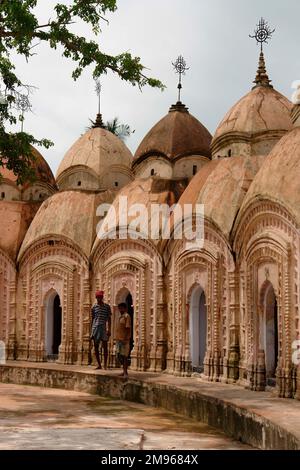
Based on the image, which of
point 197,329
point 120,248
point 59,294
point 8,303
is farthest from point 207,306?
point 8,303

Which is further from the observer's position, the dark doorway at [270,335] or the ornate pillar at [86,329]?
the ornate pillar at [86,329]

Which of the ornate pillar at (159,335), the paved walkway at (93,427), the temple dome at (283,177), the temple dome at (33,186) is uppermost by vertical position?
the temple dome at (33,186)

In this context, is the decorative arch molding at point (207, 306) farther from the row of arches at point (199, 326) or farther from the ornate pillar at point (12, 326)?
the ornate pillar at point (12, 326)

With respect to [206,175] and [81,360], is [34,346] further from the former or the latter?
[206,175]

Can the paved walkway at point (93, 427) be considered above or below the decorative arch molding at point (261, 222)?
below

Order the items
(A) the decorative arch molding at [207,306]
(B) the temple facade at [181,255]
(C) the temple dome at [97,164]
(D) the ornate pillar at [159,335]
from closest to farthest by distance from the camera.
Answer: (B) the temple facade at [181,255], (A) the decorative arch molding at [207,306], (D) the ornate pillar at [159,335], (C) the temple dome at [97,164]

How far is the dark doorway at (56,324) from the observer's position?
17.2 meters

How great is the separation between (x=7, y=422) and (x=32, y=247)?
768 centimetres

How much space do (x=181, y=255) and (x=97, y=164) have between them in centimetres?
664

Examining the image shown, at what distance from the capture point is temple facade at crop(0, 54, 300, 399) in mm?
11039

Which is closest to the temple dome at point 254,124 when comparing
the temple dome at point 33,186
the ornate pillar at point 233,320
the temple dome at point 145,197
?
the temple dome at point 145,197

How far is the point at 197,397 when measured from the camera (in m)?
10.4

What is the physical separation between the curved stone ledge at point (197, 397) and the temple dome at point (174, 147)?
475cm

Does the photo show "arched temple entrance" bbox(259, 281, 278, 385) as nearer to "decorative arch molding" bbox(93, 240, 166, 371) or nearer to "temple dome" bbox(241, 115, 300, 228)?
"temple dome" bbox(241, 115, 300, 228)
